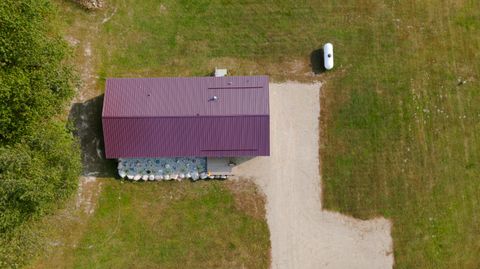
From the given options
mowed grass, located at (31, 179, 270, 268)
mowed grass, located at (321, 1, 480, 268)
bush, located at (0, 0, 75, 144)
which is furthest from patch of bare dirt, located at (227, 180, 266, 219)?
bush, located at (0, 0, 75, 144)

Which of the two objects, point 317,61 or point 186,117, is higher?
point 317,61

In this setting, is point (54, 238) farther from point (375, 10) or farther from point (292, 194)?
point (375, 10)

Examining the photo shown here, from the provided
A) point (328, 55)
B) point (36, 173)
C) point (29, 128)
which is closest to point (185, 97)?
point (29, 128)

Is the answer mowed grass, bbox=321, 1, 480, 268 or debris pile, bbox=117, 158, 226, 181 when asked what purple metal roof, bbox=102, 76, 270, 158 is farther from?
mowed grass, bbox=321, 1, 480, 268

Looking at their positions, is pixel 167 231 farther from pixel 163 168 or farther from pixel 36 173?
pixel 36 173

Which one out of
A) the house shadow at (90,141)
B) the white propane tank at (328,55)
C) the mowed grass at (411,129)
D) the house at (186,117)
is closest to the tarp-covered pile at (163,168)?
the house at (186,117)

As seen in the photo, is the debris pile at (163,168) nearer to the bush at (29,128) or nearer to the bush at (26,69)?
the bush at (29,128)

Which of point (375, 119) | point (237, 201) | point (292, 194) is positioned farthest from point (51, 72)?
point (375, 119)
